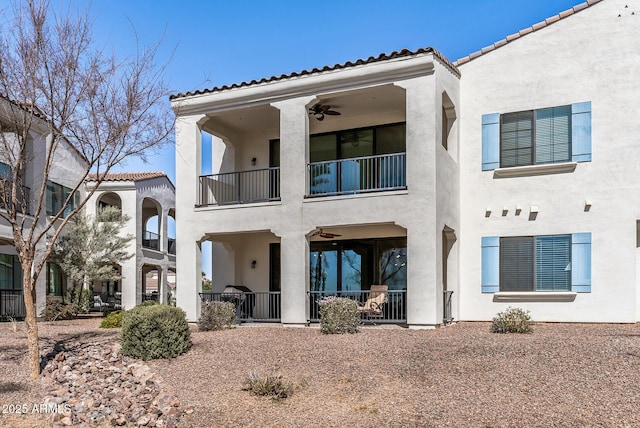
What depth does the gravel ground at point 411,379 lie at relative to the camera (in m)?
7.22

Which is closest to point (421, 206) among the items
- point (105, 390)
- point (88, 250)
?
point (105, 390)

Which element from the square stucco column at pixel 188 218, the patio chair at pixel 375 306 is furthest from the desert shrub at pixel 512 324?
the square stucco column at pixel 188 218

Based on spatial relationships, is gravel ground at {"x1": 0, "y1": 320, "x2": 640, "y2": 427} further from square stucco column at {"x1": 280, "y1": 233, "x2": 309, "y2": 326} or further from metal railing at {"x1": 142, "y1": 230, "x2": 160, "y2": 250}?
metal railing at {"x1": 142, "y1": 230, "x2": 160, "y2": 250}

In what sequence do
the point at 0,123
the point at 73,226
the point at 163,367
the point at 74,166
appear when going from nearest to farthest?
the point at 163,367, the point at 0,123, the point at 73,226, the point at 74,166

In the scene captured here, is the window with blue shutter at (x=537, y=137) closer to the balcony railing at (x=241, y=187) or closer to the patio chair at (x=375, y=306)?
Result: the patio chair at (x=375, y=306)

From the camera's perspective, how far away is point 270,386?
850 cm

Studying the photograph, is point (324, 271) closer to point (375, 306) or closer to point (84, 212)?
point (375, 306)

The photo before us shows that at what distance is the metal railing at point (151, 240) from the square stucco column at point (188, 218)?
15574 mm

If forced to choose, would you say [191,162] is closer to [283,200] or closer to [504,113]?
[283,200]

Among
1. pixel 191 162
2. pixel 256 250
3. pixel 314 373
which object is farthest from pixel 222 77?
pixel 314 373

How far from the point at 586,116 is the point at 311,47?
7.81 meters

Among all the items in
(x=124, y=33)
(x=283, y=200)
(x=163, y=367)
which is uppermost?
(x=124, y=33)

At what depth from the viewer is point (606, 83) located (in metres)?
14.1

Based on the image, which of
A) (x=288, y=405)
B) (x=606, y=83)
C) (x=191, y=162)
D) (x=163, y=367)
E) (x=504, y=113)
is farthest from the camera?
(x=191, y=162)
